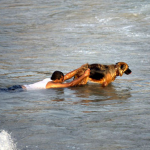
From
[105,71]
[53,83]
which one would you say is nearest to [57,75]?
[53,83]

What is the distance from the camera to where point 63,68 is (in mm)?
11039

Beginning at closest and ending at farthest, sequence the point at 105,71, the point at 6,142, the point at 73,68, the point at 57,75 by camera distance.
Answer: the point at 6,142 → the point at 57,75 → the point at 105,71 → the point at 73,68

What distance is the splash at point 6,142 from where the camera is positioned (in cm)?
488

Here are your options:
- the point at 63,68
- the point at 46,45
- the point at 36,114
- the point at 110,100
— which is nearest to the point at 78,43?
the point at 46,45

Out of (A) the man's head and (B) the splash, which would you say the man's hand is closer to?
(A) the man's head

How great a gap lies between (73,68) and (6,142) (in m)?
6.11

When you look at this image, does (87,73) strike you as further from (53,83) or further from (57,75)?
(53,83)

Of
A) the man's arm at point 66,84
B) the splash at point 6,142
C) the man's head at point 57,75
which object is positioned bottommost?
the splash at point 6,142

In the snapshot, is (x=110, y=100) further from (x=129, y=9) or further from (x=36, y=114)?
(x=129, y=9)

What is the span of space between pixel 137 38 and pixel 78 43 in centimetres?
212

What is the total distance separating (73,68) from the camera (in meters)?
11.0

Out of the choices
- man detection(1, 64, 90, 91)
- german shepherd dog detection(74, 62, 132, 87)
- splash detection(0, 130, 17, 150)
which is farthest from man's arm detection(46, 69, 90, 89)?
splash detection(0, 130, 17, 150)

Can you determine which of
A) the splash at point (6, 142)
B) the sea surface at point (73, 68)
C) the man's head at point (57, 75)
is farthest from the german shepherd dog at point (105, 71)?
the splash at point (6, 142)

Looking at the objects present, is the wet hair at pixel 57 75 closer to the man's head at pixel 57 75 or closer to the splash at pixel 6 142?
the man's head at pixel 57 75
